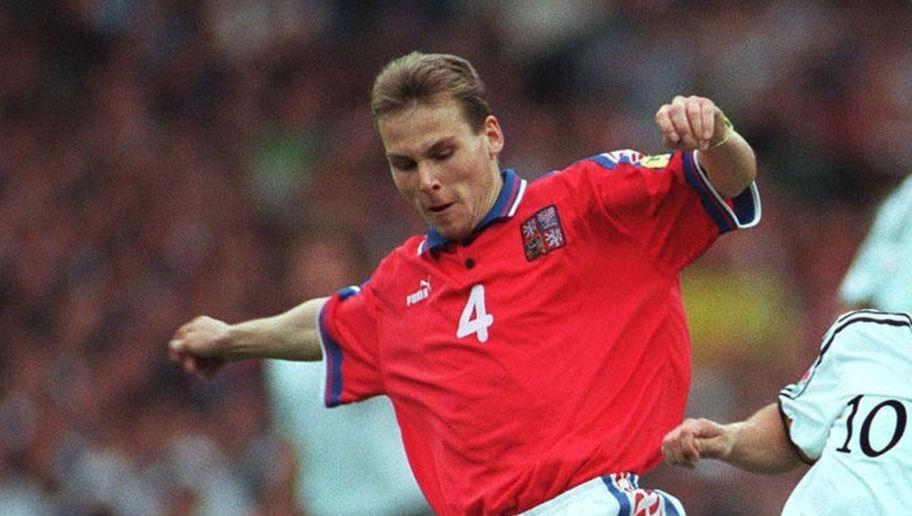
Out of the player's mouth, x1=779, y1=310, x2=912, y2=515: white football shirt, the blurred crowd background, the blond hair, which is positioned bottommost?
x1=779, y1=310, x2=912, y2=515: white football shirt

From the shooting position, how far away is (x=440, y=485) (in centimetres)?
583

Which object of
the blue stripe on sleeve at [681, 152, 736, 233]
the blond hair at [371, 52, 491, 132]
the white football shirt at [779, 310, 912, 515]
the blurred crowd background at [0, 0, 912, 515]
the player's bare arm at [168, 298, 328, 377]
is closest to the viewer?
the white football shirt at [779, 310, 912, 515]

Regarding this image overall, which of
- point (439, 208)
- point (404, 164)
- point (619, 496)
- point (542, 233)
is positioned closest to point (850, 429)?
point (619, 496)

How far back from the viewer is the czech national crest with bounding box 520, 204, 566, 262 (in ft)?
18.7

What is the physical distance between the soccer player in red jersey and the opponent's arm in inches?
13.6

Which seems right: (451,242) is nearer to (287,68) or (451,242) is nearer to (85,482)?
(85,482)

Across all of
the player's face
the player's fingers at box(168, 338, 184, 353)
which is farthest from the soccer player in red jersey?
the player's fingers at box(168, 338, 184, 353)

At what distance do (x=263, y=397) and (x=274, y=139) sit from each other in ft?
8.36

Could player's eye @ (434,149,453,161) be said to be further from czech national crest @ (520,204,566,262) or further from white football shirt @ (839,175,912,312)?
white football shirt @ (839,175,912,312)

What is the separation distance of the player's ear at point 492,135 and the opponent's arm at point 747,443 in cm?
106

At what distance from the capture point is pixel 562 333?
18.6 ft

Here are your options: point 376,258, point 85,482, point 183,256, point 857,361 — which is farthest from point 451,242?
point 183,256

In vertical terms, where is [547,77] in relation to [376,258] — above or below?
above

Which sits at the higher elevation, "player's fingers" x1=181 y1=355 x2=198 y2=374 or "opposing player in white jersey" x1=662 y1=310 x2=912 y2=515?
"player's fingers" x1=181 y1=355 x2=198 y2=374
